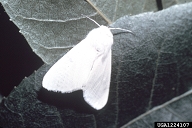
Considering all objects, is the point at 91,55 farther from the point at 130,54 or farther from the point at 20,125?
the point at 20,125

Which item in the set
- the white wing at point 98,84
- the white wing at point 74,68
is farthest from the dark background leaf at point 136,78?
the white wing at point 74,68

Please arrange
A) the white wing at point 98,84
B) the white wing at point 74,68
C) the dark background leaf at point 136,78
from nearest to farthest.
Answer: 1. the dark background leaf at point 136,78
2. the white wing at point 98,84
3. the white wing at point 74,68

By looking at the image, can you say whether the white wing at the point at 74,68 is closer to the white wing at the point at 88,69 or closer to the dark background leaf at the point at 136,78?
the white wing at the point at 88,69

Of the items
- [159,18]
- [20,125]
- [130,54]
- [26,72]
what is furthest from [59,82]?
[159,18]

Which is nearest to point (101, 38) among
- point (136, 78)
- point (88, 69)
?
point (88, 69)

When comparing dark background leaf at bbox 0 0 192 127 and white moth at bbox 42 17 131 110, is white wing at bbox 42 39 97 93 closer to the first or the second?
white moth at bbox 42 17 131 110

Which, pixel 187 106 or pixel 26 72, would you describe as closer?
pixel 187 106
